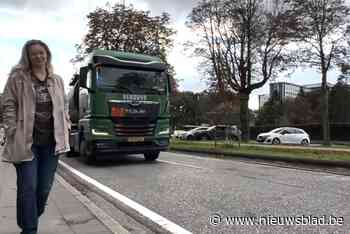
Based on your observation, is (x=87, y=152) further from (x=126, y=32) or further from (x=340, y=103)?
(x=340, y=103)

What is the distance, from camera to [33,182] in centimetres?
432

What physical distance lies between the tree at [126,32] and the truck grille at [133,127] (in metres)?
21.9

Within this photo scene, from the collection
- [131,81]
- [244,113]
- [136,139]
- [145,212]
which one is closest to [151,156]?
[136,139]

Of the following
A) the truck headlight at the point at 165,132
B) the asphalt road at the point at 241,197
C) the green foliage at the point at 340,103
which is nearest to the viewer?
the asphalt road at the point at 241,197

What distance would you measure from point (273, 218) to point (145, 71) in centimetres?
873

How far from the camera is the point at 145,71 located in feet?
44.8

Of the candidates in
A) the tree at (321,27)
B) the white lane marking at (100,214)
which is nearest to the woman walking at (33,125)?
the white lane marking at (100,214)

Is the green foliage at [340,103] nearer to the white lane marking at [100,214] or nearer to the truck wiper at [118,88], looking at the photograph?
the truck wiper at [118,88]

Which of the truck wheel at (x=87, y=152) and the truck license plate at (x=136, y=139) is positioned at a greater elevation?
the truck license plate at (x=136, y=139)

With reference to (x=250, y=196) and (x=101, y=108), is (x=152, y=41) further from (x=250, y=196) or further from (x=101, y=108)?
(x=250, y=196)

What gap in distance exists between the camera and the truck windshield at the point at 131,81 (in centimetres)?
1288

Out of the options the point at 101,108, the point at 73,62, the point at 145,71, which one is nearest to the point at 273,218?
the point at 101,108

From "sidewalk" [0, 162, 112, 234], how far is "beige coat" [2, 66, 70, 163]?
1.34 m

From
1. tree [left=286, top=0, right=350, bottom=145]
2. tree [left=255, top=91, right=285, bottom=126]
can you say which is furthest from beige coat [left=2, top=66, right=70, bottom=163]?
tree [left=255, top=91, right=285, bottom=126]
